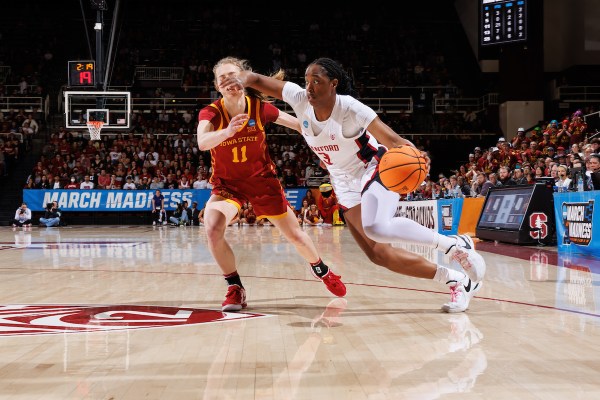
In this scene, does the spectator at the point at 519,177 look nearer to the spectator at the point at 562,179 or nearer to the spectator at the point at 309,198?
the spectator at the point at 562,179

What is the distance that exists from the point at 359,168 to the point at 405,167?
2.56 feet

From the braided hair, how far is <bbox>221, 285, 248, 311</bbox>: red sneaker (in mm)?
1623

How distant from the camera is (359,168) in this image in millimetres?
4809

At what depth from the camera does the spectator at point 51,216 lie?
2344 cm

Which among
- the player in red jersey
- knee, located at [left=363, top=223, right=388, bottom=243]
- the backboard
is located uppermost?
the backboard

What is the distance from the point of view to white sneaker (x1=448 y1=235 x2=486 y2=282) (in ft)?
15.2

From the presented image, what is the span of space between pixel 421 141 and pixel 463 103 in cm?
430

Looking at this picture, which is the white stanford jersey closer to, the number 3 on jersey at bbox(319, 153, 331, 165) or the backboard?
the number 3 on jersey at bbox(319, 153, 331, 165)

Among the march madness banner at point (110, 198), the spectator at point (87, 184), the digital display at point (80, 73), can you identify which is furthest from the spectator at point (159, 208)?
the digital display at point (80, 73)

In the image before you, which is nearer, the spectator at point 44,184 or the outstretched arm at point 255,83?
the outstretched arm at point 255,83

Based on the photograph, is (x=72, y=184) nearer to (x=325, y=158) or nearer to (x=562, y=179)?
(x=562, y=179)

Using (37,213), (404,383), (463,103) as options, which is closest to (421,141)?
(463,103)

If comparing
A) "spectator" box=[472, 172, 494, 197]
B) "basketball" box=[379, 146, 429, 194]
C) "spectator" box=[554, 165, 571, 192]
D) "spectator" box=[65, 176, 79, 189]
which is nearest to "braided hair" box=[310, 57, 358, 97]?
"basketball" box=[379, 146, 429, 194]

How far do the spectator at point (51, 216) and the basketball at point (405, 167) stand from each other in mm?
21383
